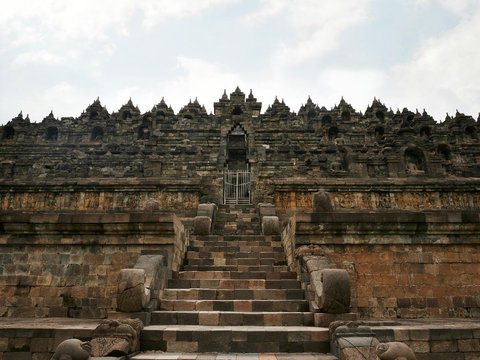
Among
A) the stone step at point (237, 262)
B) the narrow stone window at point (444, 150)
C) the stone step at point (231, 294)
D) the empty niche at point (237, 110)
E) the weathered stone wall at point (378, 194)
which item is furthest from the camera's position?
the narrow stone window at point (444, 150)

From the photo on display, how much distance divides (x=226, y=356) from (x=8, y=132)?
38.0 meters

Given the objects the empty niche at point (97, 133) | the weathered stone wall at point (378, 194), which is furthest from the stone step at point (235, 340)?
the empty niche at point (97, 133)

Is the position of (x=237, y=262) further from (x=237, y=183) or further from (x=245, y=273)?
(x=237, y=183)

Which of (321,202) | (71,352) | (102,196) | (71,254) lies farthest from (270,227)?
(102,196)

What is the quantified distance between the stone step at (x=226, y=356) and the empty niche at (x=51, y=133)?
107ft

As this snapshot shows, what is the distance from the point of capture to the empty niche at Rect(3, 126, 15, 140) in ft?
115

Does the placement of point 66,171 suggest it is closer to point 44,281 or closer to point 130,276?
point 44,281

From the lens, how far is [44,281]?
7516mm

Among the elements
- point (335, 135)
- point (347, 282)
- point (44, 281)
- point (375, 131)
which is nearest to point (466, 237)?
point (347, 282)

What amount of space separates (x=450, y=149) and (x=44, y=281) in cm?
3095

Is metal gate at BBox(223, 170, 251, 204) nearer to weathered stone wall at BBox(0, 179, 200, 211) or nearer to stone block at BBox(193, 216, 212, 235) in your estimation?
weathered stone wall at BBox(0, 179, 200, 211)

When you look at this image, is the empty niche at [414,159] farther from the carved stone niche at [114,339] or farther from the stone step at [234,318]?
the carved stone niche at [114,339]

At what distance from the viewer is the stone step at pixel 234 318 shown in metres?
6.03

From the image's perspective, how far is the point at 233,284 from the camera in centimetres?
734
